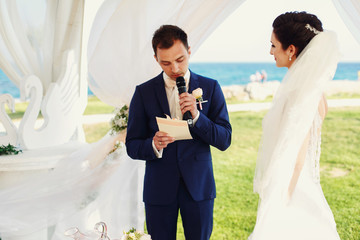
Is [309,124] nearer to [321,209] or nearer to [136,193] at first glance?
[321,209]

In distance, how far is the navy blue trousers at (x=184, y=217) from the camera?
7.18 ft

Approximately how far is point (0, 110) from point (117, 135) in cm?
101

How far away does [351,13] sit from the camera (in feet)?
Result: 9.03

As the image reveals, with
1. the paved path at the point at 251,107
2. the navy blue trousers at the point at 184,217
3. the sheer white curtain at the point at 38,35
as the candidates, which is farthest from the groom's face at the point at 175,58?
the paved path at the point at 251,107

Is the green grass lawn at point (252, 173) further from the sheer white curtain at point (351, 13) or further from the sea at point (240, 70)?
the sea at point (240, 70)

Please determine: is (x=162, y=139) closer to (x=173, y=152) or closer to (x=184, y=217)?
(x=173, y=152)

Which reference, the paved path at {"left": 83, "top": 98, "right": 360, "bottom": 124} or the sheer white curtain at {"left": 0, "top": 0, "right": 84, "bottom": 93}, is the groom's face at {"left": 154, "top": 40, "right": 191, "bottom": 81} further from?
the paved path at {"left": 83, "top": 98, "right": 360, "bottom": 124}

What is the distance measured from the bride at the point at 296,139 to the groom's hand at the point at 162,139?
458 mm

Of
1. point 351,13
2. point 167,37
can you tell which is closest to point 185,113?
point 167,37

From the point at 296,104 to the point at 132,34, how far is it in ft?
5.08

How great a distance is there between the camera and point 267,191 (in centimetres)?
184

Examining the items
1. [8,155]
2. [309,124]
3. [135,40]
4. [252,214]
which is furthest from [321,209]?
[252,214]

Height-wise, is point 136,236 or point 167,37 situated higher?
point 167,37

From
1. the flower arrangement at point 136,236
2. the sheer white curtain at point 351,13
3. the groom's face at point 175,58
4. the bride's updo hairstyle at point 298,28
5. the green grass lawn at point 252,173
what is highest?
the sheer white curtain at point 351,13
